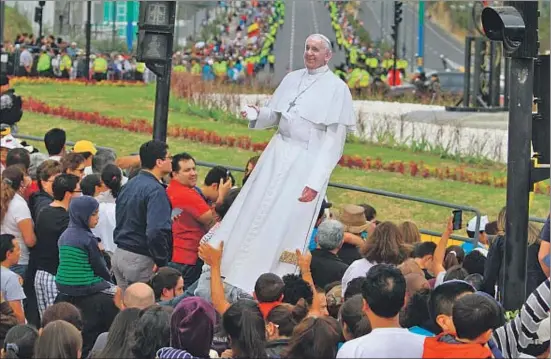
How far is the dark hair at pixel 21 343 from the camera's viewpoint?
7043 millimetres

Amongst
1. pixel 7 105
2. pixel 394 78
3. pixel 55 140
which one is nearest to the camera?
pixel 55 140

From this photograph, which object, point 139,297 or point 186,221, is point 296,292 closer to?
point 139,297

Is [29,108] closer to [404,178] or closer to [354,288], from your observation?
[404,178]

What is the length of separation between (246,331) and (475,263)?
10.4ft

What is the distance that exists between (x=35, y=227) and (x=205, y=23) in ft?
246

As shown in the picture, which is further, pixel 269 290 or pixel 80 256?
pixel 80 256

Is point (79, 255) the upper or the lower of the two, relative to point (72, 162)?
lower

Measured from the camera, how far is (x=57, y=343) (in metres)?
6.61

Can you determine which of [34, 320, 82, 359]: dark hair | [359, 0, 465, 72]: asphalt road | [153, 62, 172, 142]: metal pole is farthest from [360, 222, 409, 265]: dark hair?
[359, 0, 465, 72]: asphalt road

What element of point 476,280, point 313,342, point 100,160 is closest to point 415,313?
point 313,342

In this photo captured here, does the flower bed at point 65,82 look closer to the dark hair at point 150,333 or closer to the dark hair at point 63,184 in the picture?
the dark hair at point 63,184

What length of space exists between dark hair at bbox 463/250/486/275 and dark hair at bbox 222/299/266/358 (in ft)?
9.70

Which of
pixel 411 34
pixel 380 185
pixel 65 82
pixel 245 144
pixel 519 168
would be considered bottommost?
pixel 380 185

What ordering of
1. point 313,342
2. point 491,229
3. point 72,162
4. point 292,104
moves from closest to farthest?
point 313,342
point 292,104
point 72,162
point 491,229
